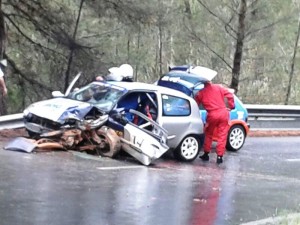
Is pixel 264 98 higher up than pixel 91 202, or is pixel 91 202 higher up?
pixel 264 98

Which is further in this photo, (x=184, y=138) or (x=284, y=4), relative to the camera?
(x=284, y=4)

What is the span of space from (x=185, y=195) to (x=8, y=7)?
50.4 feet

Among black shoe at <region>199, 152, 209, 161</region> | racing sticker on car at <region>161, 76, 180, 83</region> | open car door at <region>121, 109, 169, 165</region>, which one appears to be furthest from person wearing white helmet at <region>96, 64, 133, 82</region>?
black shoe at <region>199, 152, 209, 161</region>

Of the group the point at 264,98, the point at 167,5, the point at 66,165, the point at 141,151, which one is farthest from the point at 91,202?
the point at 264,98

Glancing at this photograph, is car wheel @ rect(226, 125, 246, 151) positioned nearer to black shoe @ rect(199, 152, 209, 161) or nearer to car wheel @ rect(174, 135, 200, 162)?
black shoe @ rect(199, 152, 209, 161)

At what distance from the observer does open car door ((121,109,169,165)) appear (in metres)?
14.8

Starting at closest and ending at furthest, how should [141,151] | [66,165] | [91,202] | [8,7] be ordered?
[91,202]
[66,165]
[141,151]
[8,7]

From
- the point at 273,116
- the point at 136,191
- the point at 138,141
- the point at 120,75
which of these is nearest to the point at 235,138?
the point at 120,75

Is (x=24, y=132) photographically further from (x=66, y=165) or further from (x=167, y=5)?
(x=167, y=5)

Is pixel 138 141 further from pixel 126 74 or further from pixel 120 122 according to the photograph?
pixel 126 74

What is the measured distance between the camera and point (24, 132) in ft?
54.9

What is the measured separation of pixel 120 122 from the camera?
15094 mm

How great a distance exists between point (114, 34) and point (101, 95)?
33.6 feet

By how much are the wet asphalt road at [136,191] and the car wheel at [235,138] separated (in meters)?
1.87
